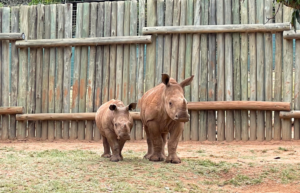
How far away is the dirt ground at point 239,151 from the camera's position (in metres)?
6.30

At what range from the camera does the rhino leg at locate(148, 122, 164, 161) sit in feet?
24.7

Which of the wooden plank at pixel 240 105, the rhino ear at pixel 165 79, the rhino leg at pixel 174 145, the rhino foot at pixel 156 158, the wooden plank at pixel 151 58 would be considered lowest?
the rhino foot at pixel 156 158

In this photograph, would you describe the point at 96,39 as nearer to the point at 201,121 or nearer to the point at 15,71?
the point at 15,71

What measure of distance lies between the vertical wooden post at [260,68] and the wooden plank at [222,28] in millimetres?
214

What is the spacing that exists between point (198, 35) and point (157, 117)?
12.9ft

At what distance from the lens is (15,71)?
11.8 metres

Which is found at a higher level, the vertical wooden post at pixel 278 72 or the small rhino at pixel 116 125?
the vertical wooden post at pixel 278 72

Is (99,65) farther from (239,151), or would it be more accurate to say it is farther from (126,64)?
(239,151)

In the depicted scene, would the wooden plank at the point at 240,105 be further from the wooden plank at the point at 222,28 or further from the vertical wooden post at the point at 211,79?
the wooden plank at the point at 222,28

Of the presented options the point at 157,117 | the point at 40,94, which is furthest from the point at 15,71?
the point at 157,117

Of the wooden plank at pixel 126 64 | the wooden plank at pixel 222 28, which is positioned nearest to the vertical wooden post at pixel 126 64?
the wooden plank at pixel 126 64

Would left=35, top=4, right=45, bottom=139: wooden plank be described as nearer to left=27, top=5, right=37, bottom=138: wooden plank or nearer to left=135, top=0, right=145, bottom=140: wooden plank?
left=27, top=5, right=37, bottom=138: wooden plank

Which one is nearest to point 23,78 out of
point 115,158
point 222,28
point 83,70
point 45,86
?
point 45,86

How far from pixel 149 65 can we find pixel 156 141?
3.78 m
